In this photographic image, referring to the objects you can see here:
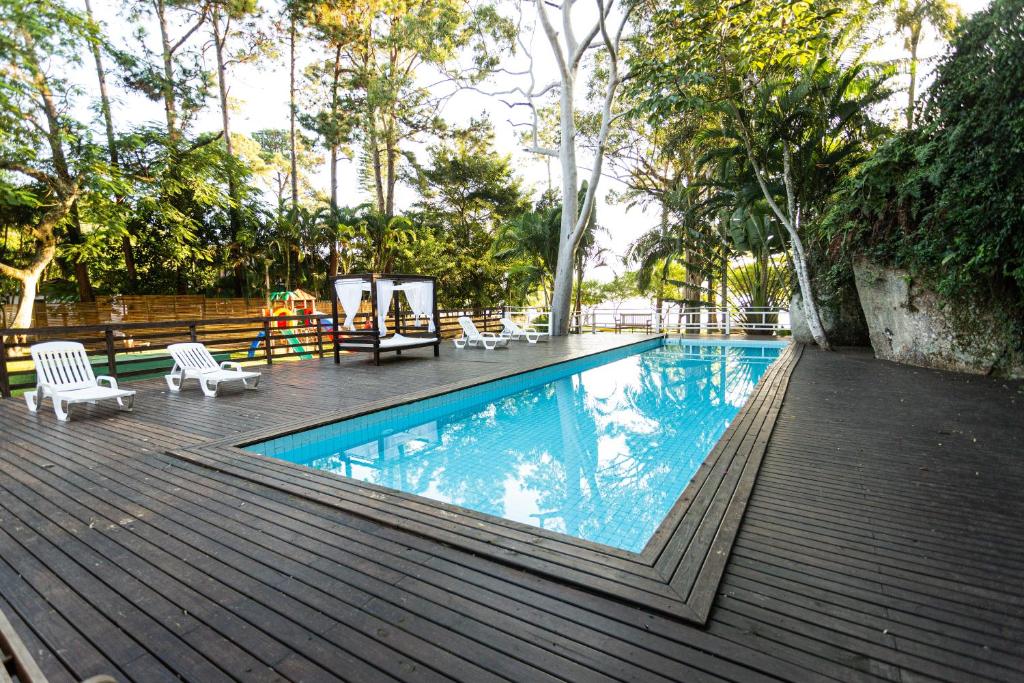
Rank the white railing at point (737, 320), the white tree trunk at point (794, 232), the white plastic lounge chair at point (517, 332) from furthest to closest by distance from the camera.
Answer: the white railing at point (737, 320) → the white plastic lounge chair at point (517, 332) → the white tree trunk at point (794, 232)

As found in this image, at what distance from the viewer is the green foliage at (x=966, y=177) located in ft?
17.3

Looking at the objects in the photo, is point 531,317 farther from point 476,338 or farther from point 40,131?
point 40,131

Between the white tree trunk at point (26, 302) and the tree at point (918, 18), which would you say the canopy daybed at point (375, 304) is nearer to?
the white tree trunk at point (26, 302)

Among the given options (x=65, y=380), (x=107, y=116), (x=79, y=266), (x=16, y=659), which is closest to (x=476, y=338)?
(x=65, y=380)

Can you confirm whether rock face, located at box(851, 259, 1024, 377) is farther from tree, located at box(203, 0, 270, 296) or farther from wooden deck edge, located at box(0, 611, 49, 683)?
tree, located at box(203, 0, 270, 296)

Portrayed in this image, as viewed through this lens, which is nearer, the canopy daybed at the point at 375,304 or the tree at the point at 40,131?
the canopy daybed at the point at 375,304

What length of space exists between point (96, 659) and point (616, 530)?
107 inches

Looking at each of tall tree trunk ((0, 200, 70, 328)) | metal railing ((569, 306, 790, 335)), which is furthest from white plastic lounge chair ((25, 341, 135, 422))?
metal railing ((569, 306, 790, 335))

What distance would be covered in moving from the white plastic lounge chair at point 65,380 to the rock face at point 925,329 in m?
10.8

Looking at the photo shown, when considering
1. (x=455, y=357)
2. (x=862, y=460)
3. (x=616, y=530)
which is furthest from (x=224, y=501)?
(x=455, y=357)

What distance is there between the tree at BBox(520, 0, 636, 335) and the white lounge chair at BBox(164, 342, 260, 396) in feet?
31.5

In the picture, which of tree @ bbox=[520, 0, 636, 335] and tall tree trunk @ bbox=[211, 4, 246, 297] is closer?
tree @ bbox=[520, 0, 636, 335]

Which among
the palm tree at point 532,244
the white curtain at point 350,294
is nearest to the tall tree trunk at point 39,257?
the white curtain at point 350,294

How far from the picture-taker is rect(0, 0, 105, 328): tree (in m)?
10.1
